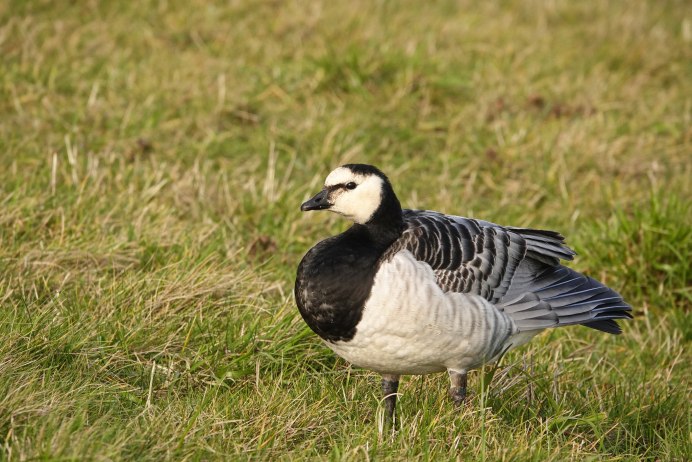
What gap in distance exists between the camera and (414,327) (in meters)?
4.06

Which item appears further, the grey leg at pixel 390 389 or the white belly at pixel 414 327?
the grey leg at pixel 390 389

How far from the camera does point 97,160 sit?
6328 millimetres

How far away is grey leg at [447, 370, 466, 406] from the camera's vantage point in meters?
4.36

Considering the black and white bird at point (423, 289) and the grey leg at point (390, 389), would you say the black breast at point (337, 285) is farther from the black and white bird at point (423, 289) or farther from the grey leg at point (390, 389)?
the grey leg at point (390, 389)

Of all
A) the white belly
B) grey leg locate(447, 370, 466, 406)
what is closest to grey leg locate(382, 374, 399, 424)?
the white belly

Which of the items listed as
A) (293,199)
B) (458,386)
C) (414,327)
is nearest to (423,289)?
(414,327)

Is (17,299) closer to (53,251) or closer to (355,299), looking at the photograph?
(53,251)

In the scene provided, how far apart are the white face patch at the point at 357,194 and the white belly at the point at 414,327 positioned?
298 millimetres

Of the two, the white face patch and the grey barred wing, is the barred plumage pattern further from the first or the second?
the white face patch

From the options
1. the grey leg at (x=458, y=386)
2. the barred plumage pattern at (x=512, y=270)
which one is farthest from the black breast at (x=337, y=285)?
the grey leg at (x=458, y=386)

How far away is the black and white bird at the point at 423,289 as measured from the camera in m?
4.10

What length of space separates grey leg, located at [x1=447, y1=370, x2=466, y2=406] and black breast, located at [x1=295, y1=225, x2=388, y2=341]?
60cm

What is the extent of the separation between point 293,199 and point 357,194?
7.01ft

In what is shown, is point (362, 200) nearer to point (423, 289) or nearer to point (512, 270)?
point (423, 289)
